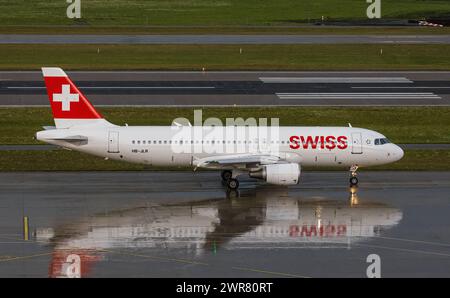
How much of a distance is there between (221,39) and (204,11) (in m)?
35.1

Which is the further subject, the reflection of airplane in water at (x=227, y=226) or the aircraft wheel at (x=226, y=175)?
the aircraft wheel at (x=226, y=175)

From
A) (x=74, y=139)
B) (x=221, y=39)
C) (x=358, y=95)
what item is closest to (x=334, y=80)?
(x=358, y=95)

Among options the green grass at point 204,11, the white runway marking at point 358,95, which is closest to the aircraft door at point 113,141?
the white runway marking at point 358,95

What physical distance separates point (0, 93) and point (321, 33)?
53.8 metres

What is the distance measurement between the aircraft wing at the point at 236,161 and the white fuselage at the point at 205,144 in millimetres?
333

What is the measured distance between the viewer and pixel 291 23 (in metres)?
137

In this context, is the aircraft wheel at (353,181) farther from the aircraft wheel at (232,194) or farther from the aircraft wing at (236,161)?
the aircraft wheel at (232,194)

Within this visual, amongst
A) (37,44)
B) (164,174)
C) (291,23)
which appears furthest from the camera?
(291,23)

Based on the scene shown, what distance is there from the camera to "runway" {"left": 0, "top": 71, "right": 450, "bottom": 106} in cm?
8131

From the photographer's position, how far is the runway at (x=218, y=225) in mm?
40250

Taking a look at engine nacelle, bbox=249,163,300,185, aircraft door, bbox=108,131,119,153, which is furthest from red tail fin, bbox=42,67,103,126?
engine nacelle, bbox=249,163,300,185

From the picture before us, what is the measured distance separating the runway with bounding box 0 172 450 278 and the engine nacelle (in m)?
1.03
